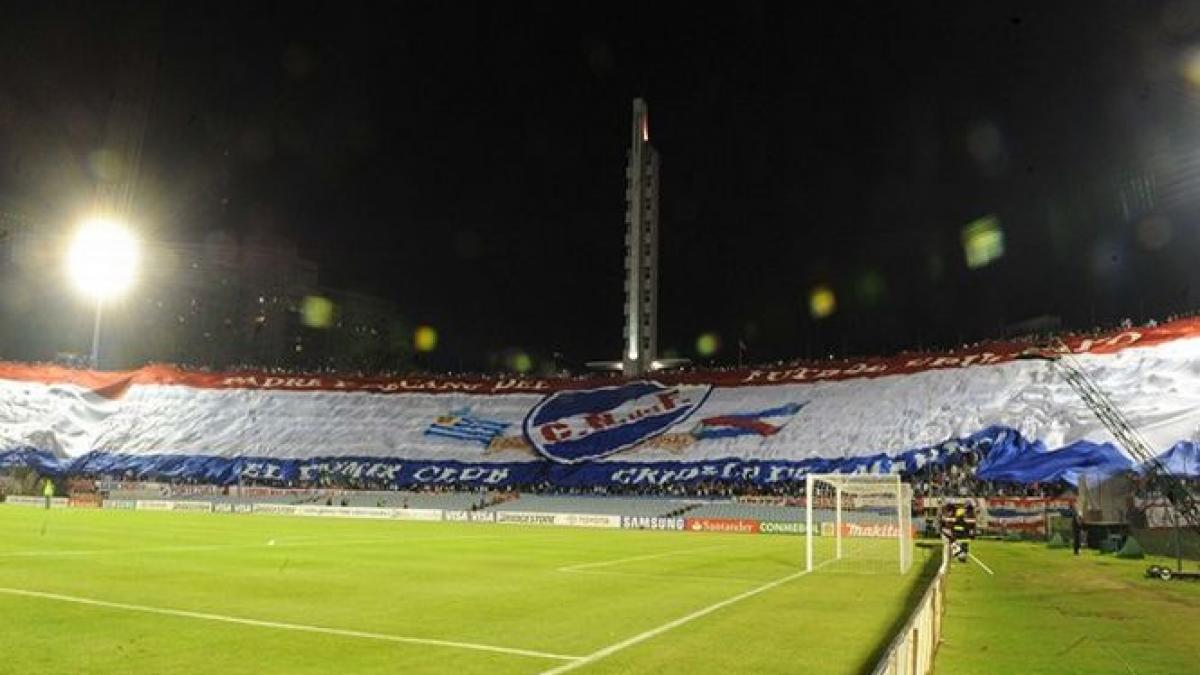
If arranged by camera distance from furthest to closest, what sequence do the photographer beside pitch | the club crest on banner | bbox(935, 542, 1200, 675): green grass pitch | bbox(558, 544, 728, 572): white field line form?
the club crest on banner
the photographer beside pitch
bbox(558, 544, 728, 572): white field line
bbox(935, 542, 1200, 675): green grass pitch

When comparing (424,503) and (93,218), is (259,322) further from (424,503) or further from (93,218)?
(424,503)

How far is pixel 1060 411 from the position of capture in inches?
1538

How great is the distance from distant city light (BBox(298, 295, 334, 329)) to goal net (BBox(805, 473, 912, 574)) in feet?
269

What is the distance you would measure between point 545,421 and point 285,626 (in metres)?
47.9

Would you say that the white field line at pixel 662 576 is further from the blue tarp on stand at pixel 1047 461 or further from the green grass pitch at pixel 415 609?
the blue tarp on stand at pixel 1047 461

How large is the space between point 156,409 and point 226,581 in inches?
2020

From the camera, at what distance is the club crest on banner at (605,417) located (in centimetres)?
5706

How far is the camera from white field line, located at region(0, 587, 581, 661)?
11297 mm

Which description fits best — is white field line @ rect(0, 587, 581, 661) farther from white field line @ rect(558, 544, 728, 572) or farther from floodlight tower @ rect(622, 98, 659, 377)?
floodlight tower @ rect(622, 98, 659, 377)

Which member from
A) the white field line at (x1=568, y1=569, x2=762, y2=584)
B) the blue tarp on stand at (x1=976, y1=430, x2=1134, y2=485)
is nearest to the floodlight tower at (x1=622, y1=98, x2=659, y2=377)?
the blue tarp on stand at (x1=976, y1=430, x2=1134, y2=485)

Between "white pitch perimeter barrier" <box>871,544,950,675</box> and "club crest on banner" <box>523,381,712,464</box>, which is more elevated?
"club crest on banner" <box>523,381,712,464</box>

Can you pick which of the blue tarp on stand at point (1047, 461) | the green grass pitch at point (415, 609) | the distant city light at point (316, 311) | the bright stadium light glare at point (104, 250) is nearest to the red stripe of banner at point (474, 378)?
the bright stadium light glare at point (104, 250)

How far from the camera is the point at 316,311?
123m

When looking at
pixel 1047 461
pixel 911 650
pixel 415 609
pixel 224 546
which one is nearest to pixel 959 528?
pixel 1047 461
